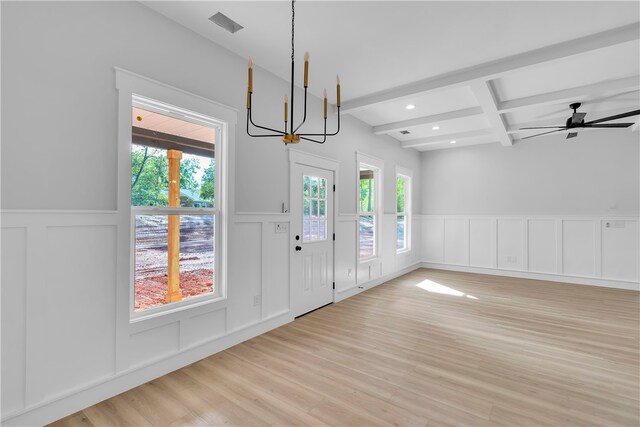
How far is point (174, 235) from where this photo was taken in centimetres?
262

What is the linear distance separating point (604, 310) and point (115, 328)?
5.81 m

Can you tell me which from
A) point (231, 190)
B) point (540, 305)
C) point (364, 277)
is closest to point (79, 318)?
point (231, 190)

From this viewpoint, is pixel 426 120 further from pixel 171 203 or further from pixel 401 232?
pixel 171 203

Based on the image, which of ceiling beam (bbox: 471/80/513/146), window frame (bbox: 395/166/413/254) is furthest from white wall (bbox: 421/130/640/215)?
ceiling beam (bbox: 471/80/513/146)

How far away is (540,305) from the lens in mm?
4324

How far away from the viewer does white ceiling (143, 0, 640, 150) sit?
2.40 meters

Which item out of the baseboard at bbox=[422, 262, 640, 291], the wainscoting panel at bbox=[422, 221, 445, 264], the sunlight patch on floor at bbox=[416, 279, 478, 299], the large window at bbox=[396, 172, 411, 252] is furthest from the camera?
the wainscoting panel at bbox=[422, 221, 445, 264]

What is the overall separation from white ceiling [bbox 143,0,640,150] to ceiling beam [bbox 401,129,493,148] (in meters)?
1.32

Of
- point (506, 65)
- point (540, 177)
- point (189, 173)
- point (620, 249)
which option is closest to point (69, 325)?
point (189, 173)

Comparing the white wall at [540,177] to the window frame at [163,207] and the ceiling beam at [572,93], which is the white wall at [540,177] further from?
the window frame at [163,207]

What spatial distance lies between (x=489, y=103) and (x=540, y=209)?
334 cm

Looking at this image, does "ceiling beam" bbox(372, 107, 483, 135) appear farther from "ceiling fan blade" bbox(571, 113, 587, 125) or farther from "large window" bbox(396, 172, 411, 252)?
"large window" bbox(396, 172, 411, 252)

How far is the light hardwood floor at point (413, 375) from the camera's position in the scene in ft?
6.39

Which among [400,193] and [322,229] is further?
[400,193]
